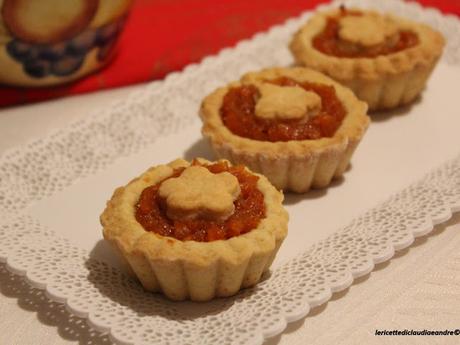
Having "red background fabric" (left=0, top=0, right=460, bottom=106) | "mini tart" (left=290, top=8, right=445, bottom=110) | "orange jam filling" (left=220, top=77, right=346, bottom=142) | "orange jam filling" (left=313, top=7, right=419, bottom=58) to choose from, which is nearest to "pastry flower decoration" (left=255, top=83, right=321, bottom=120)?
"orange jam filling" (left=220, top=77, right=346, bottom=142)

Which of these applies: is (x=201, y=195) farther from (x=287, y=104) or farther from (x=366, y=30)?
(x=366, y=30)

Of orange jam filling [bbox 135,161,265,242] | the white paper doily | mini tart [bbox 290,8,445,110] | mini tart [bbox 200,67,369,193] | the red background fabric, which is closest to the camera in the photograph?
the white paper doily

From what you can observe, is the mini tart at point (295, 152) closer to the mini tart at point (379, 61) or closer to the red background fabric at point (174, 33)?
the mini tart at point (379, 61)

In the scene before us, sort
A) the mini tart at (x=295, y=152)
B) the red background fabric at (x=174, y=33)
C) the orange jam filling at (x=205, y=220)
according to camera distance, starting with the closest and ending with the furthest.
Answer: the orange jam filling at (x=205, y=220) < the mini tart at (x=295, y=152) < the red background fabric at (x=174, y=33)

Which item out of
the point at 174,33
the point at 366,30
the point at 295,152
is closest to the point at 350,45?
the point at 366,30

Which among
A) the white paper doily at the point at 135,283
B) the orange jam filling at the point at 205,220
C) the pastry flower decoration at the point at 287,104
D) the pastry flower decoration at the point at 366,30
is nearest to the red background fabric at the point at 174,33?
the white paper doily at the point at 135,283

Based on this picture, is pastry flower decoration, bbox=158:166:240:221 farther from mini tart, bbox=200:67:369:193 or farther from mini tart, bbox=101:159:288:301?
mini tart, bbox=200:67:369:193

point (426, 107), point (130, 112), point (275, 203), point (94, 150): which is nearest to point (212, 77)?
point (130, 112)
